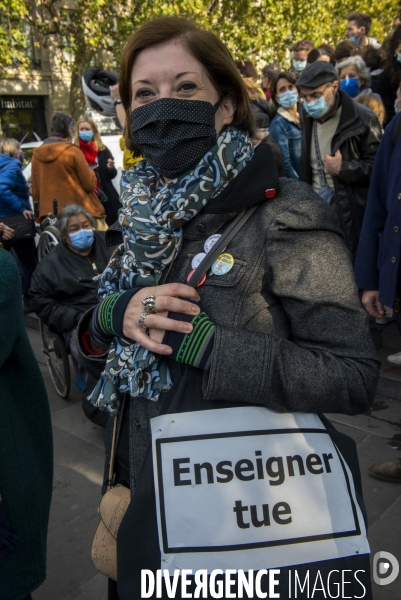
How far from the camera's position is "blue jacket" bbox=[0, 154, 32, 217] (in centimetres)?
648

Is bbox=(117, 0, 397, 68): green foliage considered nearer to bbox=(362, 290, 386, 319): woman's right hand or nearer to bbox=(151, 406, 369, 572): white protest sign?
bbox=(362, 290, 386, 319): woman's right hand

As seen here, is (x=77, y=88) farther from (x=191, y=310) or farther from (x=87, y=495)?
(x=191, y=310)

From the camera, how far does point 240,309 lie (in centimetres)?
130

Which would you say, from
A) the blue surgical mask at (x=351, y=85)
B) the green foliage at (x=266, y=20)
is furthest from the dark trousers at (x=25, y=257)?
the green foliage at (x=266, y=20)

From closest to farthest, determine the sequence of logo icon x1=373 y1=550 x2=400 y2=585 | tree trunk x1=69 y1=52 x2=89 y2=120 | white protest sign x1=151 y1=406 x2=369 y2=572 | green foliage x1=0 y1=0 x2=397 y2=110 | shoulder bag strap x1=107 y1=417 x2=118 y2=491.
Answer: white protest sign x1=151 y1=406 x2=369 y2=572 → shoulder bag strap x1=107 y1=417 x2=118 y2=491 → logo icon x1=373 y1=550 x2=400 y2=585 → green foliage x1=0 y1=0 x2=397 y2=110 → tree trunk x1=69 y1=52 x2=89 y2=120

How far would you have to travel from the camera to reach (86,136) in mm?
6984

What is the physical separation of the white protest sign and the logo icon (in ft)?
4.84

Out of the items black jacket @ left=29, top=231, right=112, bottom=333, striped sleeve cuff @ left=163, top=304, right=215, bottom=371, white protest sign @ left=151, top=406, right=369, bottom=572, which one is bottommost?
black jacket @ left=29, top=231, right=112, bottom=333

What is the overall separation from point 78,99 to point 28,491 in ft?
71.0

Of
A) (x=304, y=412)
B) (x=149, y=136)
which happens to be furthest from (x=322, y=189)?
(x=304, y=412)

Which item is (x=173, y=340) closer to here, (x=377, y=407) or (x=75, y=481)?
(x=75, y=481)

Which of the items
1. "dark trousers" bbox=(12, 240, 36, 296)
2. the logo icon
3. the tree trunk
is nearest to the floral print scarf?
the logo icon

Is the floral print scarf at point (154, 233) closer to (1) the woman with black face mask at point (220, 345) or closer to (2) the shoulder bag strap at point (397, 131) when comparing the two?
(1) the woman with black face mask at point (220, 345)

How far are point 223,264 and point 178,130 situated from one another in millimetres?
364
